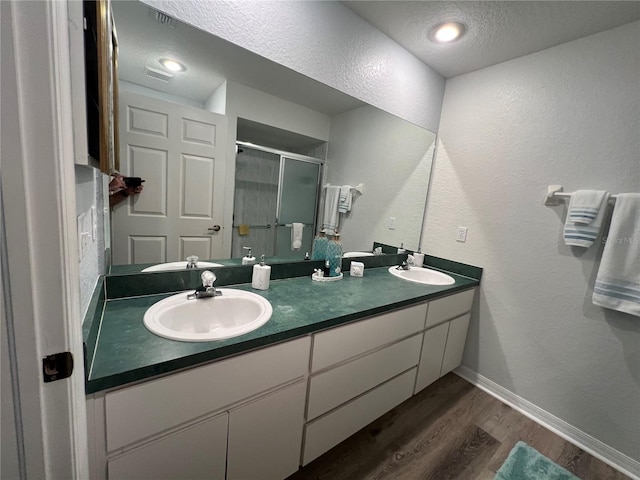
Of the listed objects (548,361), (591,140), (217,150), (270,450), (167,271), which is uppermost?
(591,140)

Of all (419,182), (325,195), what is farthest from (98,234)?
(419,182)

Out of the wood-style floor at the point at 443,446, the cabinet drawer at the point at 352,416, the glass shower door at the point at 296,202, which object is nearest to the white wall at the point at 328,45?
the glass shower door at the point at 296,202

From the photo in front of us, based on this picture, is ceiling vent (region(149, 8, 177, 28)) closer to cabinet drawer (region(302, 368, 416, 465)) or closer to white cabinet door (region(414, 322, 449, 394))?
cabinet drawer (region(302, 368, 416, 465))

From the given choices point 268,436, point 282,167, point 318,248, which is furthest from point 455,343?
point 282,167

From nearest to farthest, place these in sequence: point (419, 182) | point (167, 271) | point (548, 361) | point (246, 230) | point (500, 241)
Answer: point (167, 271) → point (246, 230) → point (548, 361) → point (500, 241) → point (419, 182)

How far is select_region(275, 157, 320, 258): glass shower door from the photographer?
1.52 metres

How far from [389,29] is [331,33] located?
0.41 metres

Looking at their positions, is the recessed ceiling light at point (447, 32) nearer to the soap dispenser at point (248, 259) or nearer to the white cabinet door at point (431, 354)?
the soap dispenser at point (248, 259)

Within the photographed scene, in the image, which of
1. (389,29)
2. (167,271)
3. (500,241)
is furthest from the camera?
(500,241)

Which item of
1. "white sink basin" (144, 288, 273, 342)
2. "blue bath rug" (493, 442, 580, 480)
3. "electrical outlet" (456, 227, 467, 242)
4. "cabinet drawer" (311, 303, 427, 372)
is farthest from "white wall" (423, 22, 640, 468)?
"white sink basin" (144, 288, 273, 342)

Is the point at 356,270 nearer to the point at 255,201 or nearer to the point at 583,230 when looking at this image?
the point at 255,201

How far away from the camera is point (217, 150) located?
1.24 metres

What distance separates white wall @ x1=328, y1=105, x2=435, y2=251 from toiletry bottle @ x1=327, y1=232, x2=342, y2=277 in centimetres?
16

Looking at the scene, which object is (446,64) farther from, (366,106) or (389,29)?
(366,106)
